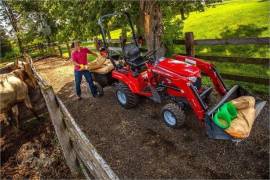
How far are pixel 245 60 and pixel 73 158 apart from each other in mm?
4498

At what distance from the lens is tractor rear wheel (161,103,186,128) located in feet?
14.7

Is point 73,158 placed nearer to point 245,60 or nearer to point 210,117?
Answer: point 210,117

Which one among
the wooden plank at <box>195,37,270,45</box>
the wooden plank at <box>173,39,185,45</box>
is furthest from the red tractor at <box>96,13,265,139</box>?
the wooden plank at <box>173,39,185,45</box>

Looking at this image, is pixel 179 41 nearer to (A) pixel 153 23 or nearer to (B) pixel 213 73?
(A) pixel 153 23

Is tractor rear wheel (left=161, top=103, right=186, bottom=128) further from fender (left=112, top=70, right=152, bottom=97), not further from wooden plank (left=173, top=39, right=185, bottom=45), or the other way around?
wooden plank (left=173, top=39, right=185, bottom=45)

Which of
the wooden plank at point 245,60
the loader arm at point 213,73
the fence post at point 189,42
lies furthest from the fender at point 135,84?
the wooden plank at point 245,60

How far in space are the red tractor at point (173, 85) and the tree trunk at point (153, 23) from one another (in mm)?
1239

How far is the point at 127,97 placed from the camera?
18.2 feet

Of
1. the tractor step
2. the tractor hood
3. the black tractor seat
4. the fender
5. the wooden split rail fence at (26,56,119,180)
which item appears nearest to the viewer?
the wooden split rail fence at (26,56,119,180)

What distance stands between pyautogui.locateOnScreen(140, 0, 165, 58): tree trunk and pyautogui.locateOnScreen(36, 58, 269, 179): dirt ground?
6.92 feet

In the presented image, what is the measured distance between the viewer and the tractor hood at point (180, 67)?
174 inches

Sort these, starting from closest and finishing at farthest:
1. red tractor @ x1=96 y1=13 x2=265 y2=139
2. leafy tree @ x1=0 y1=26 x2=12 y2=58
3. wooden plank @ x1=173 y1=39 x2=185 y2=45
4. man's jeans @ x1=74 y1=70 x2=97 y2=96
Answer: red tractor @ x1=96 y1=13 x2=265 y2=139, man's jeans @ x1=74 y1=70 x2=97 y2=96, wooden plank @ x1=173 y1=39 x2=185 y2=45, leafy tree @ x1=0 y1=26 x2=12 y2=58

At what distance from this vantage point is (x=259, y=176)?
3396 mm

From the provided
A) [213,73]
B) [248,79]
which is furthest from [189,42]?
[213,73]
